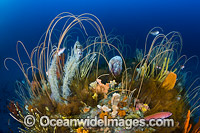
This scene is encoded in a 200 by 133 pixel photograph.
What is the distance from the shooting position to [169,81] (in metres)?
2.96

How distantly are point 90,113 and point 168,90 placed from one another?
5.48 feet

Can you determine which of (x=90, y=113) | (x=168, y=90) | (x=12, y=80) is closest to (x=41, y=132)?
(x=90, y=113)

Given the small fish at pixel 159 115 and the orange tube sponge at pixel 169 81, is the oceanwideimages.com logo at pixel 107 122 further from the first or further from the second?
the orange tube sponge at pixel 169 81

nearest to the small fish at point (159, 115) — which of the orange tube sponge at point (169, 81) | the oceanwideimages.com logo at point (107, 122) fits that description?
the oceanwideimages.com logo at point (107, 122)

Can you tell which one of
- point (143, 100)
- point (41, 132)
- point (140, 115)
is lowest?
point (41, 132)

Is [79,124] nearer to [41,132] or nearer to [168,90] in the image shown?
[41,132]

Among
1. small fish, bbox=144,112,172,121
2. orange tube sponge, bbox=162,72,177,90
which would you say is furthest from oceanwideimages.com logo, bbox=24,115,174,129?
orange tube sponge, bbox=162,72,177,90

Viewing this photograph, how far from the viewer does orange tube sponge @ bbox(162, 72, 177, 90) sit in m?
2.94

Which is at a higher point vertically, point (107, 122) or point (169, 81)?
point (169, 81)

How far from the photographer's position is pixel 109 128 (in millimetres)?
2225

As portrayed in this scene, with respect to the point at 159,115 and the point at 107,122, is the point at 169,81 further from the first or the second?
the point at 107,122

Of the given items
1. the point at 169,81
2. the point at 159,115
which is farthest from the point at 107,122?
the point at 169,81

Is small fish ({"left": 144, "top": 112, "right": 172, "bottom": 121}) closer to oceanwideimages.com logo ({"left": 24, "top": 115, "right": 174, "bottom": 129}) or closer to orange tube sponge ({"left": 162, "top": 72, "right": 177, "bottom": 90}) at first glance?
oceanwideimages.com logo ({"left": 24, "top": 115, "right": 174, "bottom": 129})

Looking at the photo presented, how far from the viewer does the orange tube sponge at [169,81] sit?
294cm
